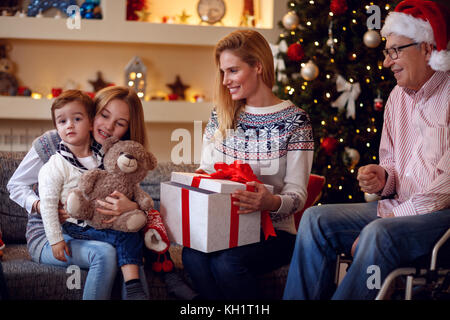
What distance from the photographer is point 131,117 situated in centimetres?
206

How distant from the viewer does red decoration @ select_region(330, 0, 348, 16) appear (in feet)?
11.1

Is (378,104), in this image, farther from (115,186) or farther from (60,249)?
(60,249)

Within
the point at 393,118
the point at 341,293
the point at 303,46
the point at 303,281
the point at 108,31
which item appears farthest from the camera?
the point at 108,31

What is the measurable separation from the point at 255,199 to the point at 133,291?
545mm

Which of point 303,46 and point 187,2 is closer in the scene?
point 303,46

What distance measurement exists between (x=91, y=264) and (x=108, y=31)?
2.79m

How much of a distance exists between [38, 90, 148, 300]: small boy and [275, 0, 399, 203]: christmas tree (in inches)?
73.1

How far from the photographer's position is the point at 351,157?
3398mm

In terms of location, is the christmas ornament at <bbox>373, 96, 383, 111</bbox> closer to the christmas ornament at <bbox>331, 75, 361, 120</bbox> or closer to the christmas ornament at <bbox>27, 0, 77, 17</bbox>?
the christmas ornament at <bbox>331, 75, 361, 120</bbox>

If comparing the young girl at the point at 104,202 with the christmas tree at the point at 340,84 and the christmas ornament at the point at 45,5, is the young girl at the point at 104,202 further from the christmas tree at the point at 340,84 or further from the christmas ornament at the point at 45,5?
the christmas ornament at the point at 45,5

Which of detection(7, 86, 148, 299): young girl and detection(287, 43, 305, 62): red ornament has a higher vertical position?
detection(287, 43, 305, 62): red ornament

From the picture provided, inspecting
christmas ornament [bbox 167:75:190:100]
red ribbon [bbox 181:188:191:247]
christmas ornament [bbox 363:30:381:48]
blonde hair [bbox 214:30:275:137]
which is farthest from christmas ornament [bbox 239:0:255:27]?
red ribbon [bbox 181:188:191:247]
